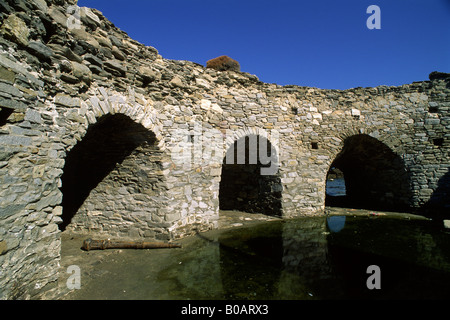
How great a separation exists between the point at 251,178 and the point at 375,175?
483 cm

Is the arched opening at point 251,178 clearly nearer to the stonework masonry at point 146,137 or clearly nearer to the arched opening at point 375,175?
the stonework masonry at point 146,137

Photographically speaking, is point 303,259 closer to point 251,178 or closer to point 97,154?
point 251,178

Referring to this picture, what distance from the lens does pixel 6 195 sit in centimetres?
258

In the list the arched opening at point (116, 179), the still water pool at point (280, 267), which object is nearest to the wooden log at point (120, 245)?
the still water pool at point (280, 267)

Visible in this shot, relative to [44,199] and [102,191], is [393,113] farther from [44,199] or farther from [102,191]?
[44,199]

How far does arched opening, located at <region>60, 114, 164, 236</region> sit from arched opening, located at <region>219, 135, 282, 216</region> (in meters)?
3.43

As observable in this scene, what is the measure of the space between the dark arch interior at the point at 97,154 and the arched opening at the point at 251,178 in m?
3.61

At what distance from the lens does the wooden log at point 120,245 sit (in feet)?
14.7

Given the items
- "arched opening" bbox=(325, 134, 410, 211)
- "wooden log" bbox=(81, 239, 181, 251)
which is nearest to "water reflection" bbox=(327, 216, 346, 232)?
"arched opening" bbox=(325, 134, 410, 211)

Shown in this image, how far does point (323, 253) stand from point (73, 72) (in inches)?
203

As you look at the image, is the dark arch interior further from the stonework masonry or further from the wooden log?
the wooden log

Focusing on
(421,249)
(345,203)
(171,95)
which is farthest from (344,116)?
(171,95)

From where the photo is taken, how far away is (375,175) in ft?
29.2
